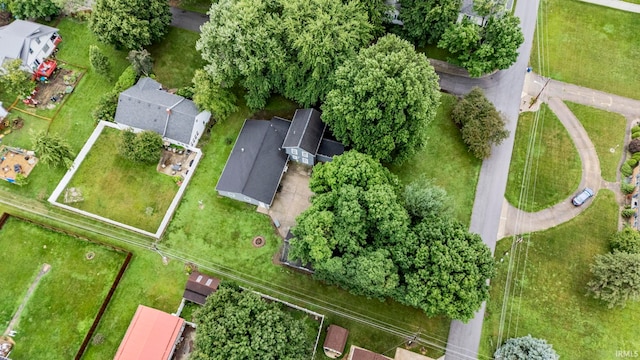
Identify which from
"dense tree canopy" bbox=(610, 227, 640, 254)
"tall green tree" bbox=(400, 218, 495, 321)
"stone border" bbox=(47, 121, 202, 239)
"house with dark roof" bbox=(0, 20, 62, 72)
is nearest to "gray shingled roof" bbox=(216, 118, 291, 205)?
"stone border" bbox=(47, 121, 202, 239)

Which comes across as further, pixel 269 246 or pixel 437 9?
pixel 437 9

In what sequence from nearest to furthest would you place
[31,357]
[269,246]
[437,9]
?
[31,357] < [269,246] < [437,9]

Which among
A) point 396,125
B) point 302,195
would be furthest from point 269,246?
point 396,125

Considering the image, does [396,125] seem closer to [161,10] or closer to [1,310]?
[161,10]

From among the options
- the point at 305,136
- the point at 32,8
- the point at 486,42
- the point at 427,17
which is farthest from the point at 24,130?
the point at 486,42

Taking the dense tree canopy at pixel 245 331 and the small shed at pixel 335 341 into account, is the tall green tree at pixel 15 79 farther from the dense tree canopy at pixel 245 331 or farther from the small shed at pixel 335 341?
the small shed at pixel 335 341
